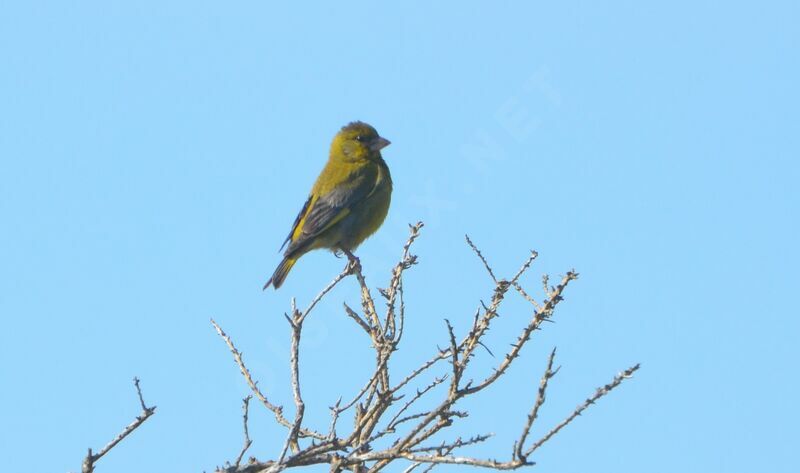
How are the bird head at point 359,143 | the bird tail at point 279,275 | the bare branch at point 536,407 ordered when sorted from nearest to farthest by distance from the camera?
the bare branch at point 536,407 < the bird tail at point 279,275 < the bird head at point 359,143

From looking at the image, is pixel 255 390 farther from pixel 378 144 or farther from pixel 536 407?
pixel 378 144

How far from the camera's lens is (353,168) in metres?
9.80

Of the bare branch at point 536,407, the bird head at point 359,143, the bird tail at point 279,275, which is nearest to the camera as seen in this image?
the bare branch at point 536,407

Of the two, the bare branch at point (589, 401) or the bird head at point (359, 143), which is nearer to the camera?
the bare branch at point (589, 401)

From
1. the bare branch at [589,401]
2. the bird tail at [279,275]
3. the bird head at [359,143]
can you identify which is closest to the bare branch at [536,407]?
the bare branch at [589,401]

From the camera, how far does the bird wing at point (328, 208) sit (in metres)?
9.12

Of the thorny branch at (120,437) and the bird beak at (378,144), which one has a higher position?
the bird beak at (378,144)

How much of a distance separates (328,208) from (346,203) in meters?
0.16

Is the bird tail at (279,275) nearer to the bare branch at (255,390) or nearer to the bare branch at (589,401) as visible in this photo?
the bare branch at (255,390)

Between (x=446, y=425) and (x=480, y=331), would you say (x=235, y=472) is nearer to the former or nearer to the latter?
(x=446, y=425)

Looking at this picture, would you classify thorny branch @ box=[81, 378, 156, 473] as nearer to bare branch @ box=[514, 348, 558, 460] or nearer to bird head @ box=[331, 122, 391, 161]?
bare branch @ box=[514, 348, 558, 460]

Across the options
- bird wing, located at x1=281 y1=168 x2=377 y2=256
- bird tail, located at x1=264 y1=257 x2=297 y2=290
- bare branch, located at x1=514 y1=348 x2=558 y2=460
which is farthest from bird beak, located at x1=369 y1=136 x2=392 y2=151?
bare branch, located at x1=514 y1=348 x2=558 y2=460

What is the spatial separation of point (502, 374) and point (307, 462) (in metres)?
0.88

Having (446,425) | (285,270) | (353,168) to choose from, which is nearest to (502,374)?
(446,425)
